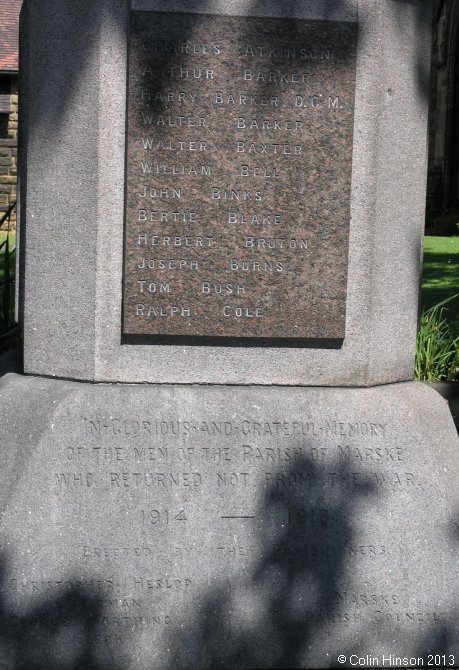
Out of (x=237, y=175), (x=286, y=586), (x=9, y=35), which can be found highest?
(x=9, y=35)

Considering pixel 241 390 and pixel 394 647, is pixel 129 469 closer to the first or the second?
pixel 241 390

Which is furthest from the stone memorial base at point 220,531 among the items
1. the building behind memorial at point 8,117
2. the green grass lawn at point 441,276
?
the building behind memorial at point 8,117

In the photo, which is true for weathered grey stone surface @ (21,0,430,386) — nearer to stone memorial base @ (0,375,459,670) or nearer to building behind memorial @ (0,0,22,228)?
stone memorial base @ (0,375,459,670)

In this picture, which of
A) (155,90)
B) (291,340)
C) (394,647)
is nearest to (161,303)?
(291,340)

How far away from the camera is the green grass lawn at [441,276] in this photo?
8.20 metres

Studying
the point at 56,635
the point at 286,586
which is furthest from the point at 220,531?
the point at 56,635

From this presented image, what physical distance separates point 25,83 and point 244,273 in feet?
3.98

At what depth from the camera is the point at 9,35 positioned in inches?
912

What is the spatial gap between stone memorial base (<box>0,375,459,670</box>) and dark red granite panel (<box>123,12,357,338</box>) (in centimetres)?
33

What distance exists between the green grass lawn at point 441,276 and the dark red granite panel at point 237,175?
138 inches

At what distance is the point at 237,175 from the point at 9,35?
20.9 meters

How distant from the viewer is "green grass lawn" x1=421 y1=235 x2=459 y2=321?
8.20 m

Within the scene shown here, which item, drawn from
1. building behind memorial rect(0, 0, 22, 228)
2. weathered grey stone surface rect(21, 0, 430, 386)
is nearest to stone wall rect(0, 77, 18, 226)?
building behind memorial rect(0, 0, 22, 228)

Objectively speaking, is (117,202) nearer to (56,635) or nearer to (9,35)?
(56,635)
